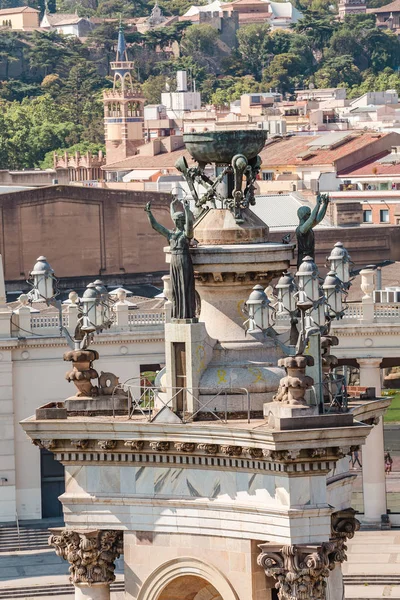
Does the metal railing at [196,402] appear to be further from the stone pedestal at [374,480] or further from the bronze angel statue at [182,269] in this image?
the stone pedestal at [374,480]

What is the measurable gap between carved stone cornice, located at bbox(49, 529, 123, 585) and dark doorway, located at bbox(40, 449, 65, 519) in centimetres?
4109

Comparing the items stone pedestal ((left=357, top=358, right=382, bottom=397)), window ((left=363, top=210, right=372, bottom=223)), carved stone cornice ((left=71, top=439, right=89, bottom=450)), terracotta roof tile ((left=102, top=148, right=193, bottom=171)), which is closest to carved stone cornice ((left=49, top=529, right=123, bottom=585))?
carved stone cornice ((left=71, top=439, right=89, bottom=450))

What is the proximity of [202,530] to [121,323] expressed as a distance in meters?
43.1

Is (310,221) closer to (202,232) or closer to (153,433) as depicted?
(202,232)

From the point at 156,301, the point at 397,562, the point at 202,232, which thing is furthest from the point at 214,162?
the point at 156,301

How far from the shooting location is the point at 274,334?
77.3ft

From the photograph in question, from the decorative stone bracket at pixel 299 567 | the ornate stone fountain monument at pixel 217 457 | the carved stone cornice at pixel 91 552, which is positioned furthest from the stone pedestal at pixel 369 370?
the decorative stone bracket at pixel 299 567

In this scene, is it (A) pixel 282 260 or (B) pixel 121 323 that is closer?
(A) pixel 282 260

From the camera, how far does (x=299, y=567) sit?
22422 mm

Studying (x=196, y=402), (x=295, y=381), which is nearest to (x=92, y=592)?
(x=196, y=402)

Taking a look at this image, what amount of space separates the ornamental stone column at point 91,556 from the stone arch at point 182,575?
51 centimetres

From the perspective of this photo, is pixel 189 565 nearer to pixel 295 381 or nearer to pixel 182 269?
pixel 295 381

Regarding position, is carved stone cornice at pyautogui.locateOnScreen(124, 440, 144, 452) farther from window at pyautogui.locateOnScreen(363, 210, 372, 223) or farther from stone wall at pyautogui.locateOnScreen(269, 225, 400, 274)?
window at pyautogui.locateOnScreen(363, 210, 372, 223)

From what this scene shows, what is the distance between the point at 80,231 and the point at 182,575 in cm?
6430
